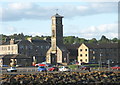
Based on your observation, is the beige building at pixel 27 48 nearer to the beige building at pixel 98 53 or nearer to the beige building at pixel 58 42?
the beige building at pixel 58 42

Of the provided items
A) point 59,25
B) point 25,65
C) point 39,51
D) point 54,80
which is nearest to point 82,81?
point 54,80

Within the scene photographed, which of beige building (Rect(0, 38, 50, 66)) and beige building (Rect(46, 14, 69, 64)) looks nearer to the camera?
beige building (Rect(46, 14, 69, 64))

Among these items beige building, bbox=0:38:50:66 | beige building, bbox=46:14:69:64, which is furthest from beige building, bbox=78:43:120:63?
beige building, bbox=0:38:50:66

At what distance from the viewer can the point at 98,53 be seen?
127 meters

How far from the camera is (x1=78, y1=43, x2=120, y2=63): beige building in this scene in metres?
126

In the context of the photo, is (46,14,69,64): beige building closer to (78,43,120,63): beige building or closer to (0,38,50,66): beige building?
(78,43,120,63): beige building

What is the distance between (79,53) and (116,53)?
12.8 m

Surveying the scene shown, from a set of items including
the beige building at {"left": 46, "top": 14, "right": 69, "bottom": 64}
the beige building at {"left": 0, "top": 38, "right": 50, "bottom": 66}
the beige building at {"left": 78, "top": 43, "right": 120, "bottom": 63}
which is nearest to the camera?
the beige building at {"left": 46, "top": 14, "right": 69, "bottom": 64}

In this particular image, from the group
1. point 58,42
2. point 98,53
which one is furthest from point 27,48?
point 98,53

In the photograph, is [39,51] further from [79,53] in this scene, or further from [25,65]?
[25,65]

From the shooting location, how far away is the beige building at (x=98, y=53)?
126 meters

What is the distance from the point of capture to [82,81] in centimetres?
5462

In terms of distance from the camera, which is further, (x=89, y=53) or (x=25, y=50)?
(x=25, y=50)

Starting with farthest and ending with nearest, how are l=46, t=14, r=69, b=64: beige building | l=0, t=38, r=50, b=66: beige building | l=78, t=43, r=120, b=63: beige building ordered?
l=0, t=38, r=50, b=66: beige building, l=78, t=43, r=120, b=63: beige building, l=46, t=14, r=69, b=64: beige building
